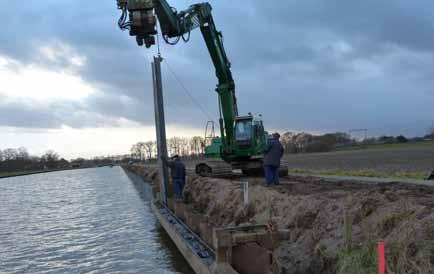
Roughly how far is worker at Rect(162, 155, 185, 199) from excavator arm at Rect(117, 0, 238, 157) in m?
4.43

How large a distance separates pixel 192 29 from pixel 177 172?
20.6 ft

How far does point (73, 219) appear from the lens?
23562 mm

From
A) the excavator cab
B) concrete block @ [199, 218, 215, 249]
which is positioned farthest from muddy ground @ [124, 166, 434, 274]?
the excavator cab

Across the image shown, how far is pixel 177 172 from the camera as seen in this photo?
18.6m

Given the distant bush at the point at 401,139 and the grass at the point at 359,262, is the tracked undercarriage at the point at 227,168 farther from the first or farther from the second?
the distant bush at the point at 401,139

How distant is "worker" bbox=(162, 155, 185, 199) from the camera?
1853 centimetres

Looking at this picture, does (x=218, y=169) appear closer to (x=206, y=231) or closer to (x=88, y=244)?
(x=88, y=244)

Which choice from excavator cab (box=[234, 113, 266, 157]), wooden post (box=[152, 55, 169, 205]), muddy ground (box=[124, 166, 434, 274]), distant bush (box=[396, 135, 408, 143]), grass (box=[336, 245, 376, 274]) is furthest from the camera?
distant bush (box=[396, 135, 408, 143])

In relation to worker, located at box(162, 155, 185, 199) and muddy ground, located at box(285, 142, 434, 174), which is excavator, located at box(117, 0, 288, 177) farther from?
muddy ground, located at box(285, 142, 434, 174)

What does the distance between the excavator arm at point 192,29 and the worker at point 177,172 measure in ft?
14.5

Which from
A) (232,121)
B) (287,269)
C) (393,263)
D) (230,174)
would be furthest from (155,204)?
(393,263)

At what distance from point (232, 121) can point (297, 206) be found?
12.6 metres

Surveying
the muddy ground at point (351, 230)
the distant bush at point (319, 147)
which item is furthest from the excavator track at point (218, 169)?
the distant bush at point (319, 147)

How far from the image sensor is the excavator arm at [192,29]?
44.4 ft
